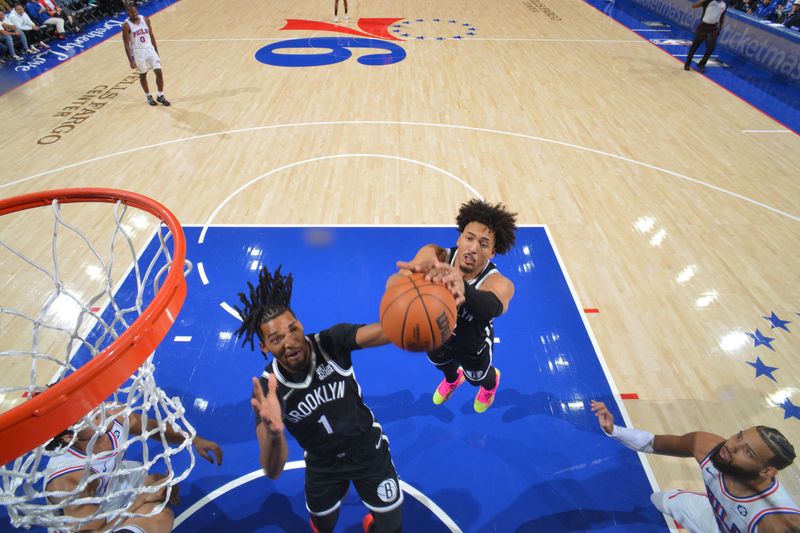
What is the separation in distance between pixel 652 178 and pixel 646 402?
4.20 meters

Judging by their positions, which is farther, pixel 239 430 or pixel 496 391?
pixel 496 391

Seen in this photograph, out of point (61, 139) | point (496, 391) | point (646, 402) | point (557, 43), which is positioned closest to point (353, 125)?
point (61, 139)

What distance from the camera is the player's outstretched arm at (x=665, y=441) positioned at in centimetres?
290

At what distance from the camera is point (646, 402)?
13.1 feet

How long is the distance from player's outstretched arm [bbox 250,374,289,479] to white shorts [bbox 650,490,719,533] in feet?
8.39

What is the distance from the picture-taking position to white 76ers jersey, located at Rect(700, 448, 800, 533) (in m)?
2.46

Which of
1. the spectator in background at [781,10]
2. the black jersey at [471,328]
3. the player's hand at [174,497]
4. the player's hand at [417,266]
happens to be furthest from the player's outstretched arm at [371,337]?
the spectator in background at [781,10]

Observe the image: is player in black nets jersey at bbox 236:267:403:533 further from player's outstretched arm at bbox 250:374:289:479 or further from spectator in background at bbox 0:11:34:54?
spectator in background at bbox 0:11:34:54

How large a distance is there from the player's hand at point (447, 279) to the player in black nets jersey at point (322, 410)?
1.36 feet

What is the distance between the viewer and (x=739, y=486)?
2578mm

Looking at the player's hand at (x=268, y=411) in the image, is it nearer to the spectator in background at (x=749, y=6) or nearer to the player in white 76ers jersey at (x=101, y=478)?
the player in white 76ers jersey at (x=101, y=478)

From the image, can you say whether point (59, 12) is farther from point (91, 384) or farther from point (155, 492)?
point (91, 384)

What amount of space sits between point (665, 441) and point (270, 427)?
2.57 m

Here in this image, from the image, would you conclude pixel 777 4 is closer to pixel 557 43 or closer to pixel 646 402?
pixel 557 43
